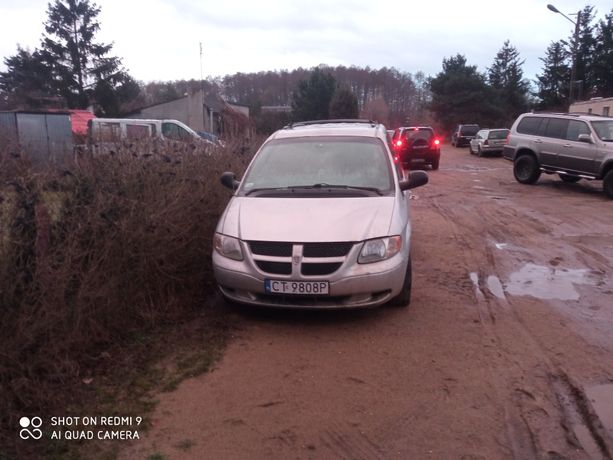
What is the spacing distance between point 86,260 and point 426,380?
2678mm

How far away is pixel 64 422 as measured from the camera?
3.30 m

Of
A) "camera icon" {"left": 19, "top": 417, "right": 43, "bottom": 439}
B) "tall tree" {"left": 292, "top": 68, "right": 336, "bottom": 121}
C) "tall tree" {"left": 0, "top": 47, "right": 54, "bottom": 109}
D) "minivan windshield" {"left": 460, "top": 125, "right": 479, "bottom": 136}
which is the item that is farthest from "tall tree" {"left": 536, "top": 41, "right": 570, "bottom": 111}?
"camera icon" {"left": 19, "top": 417, "right": 43, "bottom": 439}

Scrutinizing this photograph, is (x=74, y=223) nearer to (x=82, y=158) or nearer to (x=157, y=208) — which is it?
(x=157, y=208)

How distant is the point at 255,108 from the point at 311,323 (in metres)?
52.4

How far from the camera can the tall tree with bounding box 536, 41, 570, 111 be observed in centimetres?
4853

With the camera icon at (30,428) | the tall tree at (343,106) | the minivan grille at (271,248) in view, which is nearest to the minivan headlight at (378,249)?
the minivan grille at (271,248)

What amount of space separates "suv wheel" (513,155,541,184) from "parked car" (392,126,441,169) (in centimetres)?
602

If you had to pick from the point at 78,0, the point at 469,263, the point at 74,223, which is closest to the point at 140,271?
the point at 74,223

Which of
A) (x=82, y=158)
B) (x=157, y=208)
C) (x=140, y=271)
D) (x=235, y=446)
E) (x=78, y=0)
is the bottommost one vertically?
(x=235, y=446)

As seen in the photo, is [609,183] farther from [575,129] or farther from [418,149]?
[418,149]

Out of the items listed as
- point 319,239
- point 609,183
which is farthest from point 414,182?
point 609,183

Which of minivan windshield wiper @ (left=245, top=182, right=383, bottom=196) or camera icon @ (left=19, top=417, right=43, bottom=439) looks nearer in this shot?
camera icon @ (left=19, top=417, right=43, bottom=439)

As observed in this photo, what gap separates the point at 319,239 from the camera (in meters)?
4.61

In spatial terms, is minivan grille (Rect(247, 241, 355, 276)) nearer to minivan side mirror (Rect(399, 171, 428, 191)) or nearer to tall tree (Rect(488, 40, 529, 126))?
minivan side mirror (Rect(399, 171, 428, 191))
